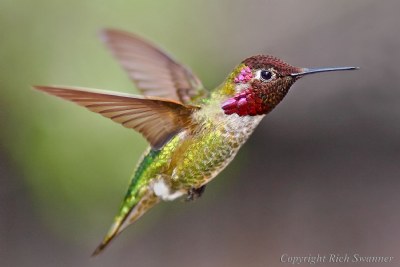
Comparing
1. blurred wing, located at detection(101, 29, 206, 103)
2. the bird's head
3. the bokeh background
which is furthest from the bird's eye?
the bokeh background

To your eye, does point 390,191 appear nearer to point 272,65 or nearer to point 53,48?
point 53,48

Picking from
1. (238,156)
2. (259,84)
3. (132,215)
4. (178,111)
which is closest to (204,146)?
(178,111)

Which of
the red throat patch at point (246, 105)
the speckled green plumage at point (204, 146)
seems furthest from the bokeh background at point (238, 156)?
the red throat patch at point (246, 105)

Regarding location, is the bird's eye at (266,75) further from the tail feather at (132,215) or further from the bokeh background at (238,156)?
the bokeh background at (238,156)

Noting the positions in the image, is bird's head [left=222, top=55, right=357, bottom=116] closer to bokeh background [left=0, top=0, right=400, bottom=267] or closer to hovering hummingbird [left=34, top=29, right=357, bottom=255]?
hovering hummingbird [left=34, top=29, right=357, bottom=255]

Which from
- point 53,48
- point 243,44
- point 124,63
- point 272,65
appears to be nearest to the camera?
point 272,65

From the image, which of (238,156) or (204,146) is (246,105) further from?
(238,156)

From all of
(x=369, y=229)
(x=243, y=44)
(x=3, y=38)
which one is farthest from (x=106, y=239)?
(x=369, y=229)
